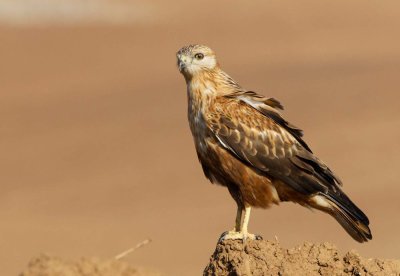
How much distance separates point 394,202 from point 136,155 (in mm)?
6243

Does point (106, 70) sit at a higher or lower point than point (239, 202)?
higher

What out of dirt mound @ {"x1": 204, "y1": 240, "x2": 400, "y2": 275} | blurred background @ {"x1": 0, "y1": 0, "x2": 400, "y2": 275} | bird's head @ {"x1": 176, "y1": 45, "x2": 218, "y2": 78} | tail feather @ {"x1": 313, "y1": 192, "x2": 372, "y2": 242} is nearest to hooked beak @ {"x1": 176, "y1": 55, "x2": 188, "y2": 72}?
bird's head @ {"x1": 176, "y1": 45, "x2": 218, "y2": 78}

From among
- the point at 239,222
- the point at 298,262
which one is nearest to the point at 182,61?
the point at 239,222

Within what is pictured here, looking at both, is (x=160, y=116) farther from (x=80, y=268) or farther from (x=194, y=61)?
(x=80, y=268)

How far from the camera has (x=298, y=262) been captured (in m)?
8.55

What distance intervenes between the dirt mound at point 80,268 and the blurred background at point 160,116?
13.0 metres

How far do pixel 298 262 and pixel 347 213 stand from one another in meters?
2.00

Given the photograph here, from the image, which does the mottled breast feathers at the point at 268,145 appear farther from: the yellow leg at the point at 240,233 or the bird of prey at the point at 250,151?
the yellow leg at the point at 240,233

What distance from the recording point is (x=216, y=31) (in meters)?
42.2

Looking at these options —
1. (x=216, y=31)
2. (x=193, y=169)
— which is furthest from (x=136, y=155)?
(x=216, y=31)

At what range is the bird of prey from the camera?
1041 cm

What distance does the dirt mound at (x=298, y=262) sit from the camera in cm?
852

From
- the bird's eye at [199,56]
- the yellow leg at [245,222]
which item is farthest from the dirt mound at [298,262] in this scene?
the bird's eye at [199,56]

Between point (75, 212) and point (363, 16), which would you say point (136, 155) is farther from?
point (363, 16)
